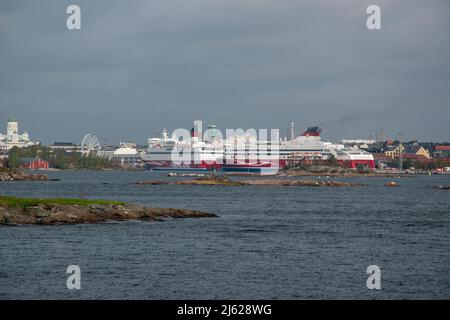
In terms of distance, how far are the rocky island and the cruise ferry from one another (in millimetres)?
115663

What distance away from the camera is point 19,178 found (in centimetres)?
12012

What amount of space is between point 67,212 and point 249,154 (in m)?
124

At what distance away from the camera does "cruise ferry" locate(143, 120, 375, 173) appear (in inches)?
6781

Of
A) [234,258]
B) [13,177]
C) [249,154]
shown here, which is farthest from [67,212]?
[249,154]

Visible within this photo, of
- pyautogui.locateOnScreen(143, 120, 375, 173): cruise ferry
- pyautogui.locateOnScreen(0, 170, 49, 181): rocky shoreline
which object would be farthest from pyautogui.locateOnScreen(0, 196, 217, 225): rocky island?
pyautogui.locateOnScreen(143, 120, 375, 173): cruise ferry

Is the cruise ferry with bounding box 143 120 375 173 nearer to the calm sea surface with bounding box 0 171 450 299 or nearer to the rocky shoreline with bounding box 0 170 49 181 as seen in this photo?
the rocky shoreline with bounding box 0 170 49 181

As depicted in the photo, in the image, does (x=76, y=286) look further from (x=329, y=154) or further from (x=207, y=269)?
(x=329, y=154)

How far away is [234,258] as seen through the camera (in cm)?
3531

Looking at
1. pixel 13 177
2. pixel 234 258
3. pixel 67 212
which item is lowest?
pixel 234 258

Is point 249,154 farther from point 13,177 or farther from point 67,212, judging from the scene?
point 67,212

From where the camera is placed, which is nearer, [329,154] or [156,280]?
[156,280]

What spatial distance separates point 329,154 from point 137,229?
143958mm

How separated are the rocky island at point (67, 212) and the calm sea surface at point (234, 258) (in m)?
1.79

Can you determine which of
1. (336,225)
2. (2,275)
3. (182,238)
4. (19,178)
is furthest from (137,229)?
(19,178)
